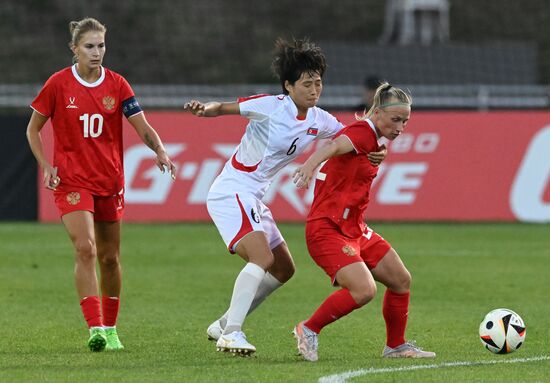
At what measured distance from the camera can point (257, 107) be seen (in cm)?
836

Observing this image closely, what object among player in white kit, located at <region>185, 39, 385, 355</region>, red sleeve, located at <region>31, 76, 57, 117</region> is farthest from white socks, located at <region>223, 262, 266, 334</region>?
red sleeve, located at <region>31, 76, 57, 117</region>

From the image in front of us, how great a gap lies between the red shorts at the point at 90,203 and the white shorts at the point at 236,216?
814 millimetres

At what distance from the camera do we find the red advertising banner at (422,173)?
780 inches

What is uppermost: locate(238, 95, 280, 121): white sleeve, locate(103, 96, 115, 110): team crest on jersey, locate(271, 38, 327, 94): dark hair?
locate(271, 38, 327, 94): dark hair

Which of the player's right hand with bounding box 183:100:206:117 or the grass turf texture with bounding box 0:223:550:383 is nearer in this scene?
the grass turf texture with bounding box 0:223:550:383

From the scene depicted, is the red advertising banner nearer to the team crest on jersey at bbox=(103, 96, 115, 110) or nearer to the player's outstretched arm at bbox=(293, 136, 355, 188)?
the team crest on jersey at bbox=(103, 96, 115, 110)

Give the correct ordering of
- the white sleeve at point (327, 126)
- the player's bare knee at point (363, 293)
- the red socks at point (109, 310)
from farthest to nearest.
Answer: the red socks at point (109, 310) → the white sleeve at point (327, 126) → the player's bare knee at point (363, 293)

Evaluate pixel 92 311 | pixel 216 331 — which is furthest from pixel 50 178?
pixel 216 331

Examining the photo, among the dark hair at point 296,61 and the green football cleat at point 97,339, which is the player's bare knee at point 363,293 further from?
the green football cleat at point 97,339

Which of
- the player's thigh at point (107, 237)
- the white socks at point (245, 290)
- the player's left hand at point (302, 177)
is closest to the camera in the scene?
the player's left hand at point (302, 177)

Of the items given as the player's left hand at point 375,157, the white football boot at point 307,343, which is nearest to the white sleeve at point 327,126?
the player's left hand at point 375,157

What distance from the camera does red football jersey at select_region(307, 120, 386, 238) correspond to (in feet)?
26.7

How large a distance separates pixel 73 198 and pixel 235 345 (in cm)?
164

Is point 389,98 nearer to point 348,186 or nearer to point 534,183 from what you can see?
point 348,186
